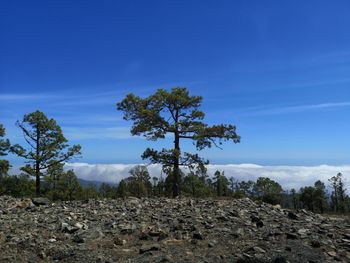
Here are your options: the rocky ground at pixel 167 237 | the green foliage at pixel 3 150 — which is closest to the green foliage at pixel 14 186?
the green foliage at pixel 3 150

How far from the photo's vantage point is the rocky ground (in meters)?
11.5

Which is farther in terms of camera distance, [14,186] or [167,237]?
[14,186]

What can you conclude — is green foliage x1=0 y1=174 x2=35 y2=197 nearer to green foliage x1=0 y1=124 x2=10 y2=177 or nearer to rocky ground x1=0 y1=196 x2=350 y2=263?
green foliage x1=0 y1=124 x2=10 y2=177

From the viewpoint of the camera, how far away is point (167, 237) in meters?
13.4

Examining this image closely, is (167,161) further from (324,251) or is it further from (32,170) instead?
(324,251)

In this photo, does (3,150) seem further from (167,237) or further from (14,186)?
(167,237)

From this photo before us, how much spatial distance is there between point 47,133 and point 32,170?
368cm

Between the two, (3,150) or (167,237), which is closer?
(167,237)

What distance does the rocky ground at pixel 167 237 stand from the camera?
37.7 ft

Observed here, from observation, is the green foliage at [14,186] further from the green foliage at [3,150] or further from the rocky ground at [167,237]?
the rocky ground at [167,237]

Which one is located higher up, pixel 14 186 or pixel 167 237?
pixel 14 186

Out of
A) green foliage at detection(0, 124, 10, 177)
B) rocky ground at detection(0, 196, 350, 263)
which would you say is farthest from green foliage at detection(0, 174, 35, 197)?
rocky ground at detection(0, 196, 350, 263)

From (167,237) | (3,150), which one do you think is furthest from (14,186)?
(167,237)

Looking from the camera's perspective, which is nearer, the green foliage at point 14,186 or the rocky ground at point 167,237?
the rocky ground at point 167,237
